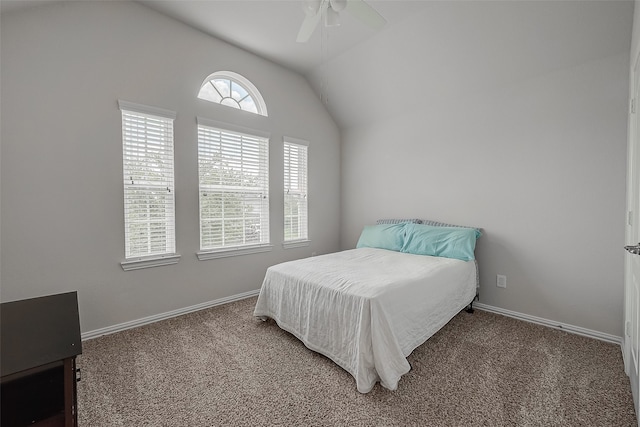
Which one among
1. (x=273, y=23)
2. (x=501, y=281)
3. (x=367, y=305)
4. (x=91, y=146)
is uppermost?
(x=273, y=23)

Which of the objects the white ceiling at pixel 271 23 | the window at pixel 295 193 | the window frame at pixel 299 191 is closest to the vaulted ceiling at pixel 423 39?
the white ceiling at pixel 271 23

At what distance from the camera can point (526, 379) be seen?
182 centimetres

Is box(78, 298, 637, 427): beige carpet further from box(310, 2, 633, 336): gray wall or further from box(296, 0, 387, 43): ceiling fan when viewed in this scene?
box(296, 0, 387, 43): ceiling fan

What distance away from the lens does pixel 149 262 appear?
2646 millimetres

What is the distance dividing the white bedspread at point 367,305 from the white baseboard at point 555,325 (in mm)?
406

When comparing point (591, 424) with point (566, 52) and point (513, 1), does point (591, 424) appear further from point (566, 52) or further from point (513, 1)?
point (513, 1)

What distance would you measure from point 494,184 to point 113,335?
155 inches

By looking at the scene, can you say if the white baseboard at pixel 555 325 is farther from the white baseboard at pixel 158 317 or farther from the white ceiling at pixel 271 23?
the white ceiling at pixel 271 23

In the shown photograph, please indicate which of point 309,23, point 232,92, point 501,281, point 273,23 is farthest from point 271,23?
point 501,281

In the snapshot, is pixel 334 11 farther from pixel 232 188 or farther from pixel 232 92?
pixel 232 188

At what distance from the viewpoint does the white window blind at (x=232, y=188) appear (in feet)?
10.0

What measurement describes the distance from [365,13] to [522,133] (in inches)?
78.6

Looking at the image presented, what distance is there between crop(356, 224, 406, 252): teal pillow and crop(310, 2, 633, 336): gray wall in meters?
0.39

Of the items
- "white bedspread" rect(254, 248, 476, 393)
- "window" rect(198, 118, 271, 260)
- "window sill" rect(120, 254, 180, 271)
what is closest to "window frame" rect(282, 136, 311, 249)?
"window" rect(198, 118, 271, 260)
